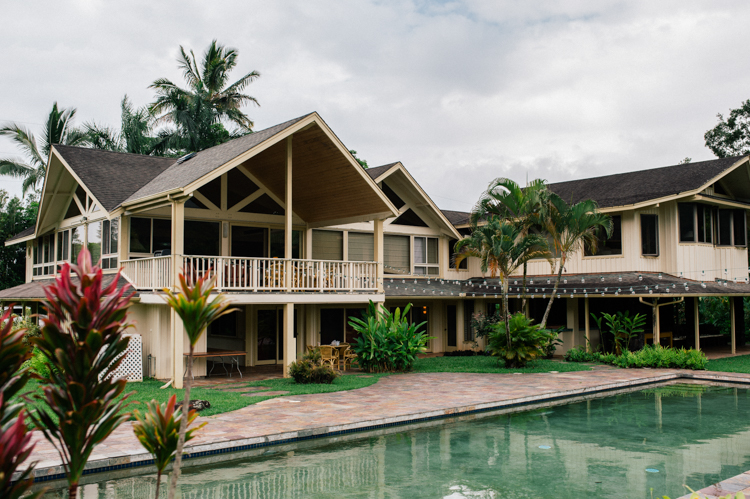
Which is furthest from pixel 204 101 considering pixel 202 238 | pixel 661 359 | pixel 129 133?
pixel 661 359

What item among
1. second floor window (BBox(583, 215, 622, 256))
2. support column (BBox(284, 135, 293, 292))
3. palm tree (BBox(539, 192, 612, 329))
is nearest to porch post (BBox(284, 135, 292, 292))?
support column (BBox(284, 135, 293, 292))

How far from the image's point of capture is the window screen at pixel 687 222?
20875 mm

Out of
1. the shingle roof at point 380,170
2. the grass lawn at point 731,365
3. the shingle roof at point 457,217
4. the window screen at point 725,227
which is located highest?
the shingle roof at point 380,170

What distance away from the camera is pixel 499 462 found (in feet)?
28.7

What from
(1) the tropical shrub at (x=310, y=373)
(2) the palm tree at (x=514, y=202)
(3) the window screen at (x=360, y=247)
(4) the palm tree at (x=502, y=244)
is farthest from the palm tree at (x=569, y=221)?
(1) the tropical shrub at (x=310, y=373)

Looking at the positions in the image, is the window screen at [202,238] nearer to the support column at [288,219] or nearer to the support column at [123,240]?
the support column at [123,240]

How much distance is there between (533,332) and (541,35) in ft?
29.5

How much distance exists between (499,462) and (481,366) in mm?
10304

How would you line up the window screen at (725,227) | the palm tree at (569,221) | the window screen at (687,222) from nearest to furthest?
the palm tree at (569,221) → the window screen at (687,222) → the window screen at (725,227)

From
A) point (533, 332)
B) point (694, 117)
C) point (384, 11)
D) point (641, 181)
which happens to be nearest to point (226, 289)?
point (533, 332)

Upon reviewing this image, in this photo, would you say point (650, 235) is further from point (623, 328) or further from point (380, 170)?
point (380, 170)

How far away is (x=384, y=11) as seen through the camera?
19.3m

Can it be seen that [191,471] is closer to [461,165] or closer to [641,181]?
[641,181]

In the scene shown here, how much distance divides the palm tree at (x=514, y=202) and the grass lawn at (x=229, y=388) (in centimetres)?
692
